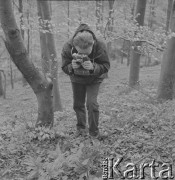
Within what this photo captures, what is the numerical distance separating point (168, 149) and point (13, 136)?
118 inches

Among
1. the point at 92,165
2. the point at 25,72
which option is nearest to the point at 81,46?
the point at 25,72

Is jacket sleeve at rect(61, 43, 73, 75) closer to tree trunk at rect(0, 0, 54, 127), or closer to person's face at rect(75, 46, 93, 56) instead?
person's face at rect(75, 46, 93, 56)

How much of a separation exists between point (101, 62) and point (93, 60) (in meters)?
0.16

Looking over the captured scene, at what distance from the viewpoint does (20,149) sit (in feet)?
14.0

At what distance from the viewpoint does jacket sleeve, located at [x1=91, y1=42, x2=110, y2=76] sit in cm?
417

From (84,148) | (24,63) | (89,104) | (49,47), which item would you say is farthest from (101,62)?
(49,47)

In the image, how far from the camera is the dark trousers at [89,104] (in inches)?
174

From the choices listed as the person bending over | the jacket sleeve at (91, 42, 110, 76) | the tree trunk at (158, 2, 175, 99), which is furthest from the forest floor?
the tree trunk at (158, 2, 175, 99)

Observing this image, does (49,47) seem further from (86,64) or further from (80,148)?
(80,148)

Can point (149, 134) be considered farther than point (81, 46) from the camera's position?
Yes

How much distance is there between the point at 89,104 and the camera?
14.4 ft

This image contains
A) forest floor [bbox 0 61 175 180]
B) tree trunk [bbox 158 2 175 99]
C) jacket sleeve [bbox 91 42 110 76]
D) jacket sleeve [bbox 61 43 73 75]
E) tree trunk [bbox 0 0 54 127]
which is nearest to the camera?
forest floor [bbox 0 61 175 180]

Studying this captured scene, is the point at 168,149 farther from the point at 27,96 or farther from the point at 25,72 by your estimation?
the point at 27,96

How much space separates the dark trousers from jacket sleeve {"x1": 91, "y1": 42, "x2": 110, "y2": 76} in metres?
0.33
